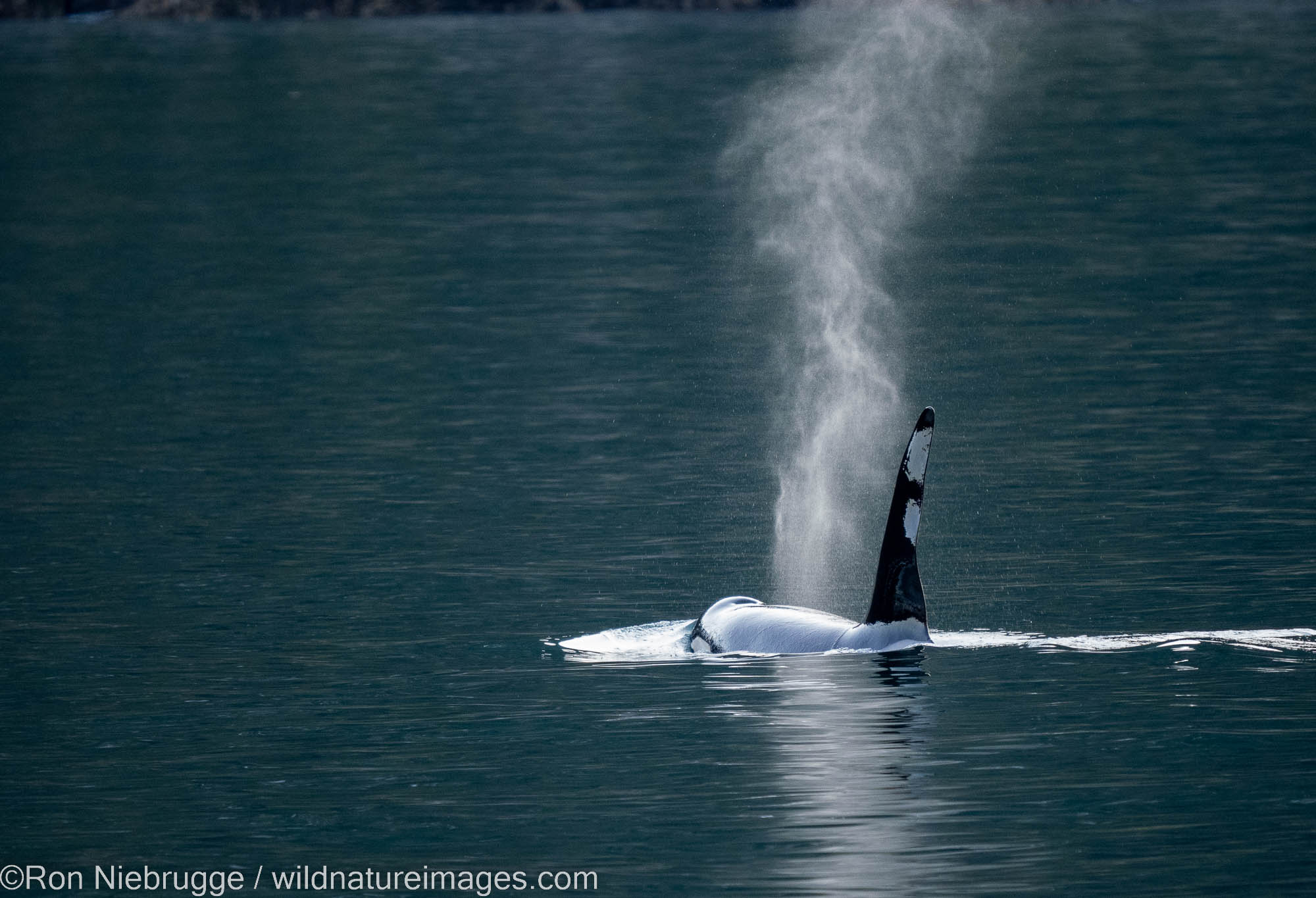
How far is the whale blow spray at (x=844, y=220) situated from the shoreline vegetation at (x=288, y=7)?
1697cm

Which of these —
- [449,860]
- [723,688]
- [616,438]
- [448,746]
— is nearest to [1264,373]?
[616,438]

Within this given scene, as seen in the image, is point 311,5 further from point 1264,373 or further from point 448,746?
point 448,746

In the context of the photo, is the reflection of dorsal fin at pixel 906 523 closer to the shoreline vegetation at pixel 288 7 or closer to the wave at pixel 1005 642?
the wave at pixel 1005 642

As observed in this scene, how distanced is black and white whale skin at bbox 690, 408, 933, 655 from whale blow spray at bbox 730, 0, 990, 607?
247cm

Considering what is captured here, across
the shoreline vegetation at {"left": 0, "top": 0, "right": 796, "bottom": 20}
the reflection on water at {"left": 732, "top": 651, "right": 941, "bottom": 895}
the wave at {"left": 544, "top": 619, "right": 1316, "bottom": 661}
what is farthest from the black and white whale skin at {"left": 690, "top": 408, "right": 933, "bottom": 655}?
the shoreline vegetation at {"left": 0, "top": 0, "right": 796, "bottom": 20}

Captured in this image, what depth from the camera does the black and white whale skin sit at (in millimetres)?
17609

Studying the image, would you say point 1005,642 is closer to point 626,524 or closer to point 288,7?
point 626,524

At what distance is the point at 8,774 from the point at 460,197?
3821cm

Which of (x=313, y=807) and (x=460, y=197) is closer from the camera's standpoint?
(x=313, y=807)

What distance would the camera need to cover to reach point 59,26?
117188mm

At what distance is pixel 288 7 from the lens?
396 ft

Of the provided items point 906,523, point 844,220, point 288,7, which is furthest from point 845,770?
point 288,7

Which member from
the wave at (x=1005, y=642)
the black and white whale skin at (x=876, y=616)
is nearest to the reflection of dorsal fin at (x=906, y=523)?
the black and white whale skin at (x=876, y=616)

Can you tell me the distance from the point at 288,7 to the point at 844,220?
7511cm
